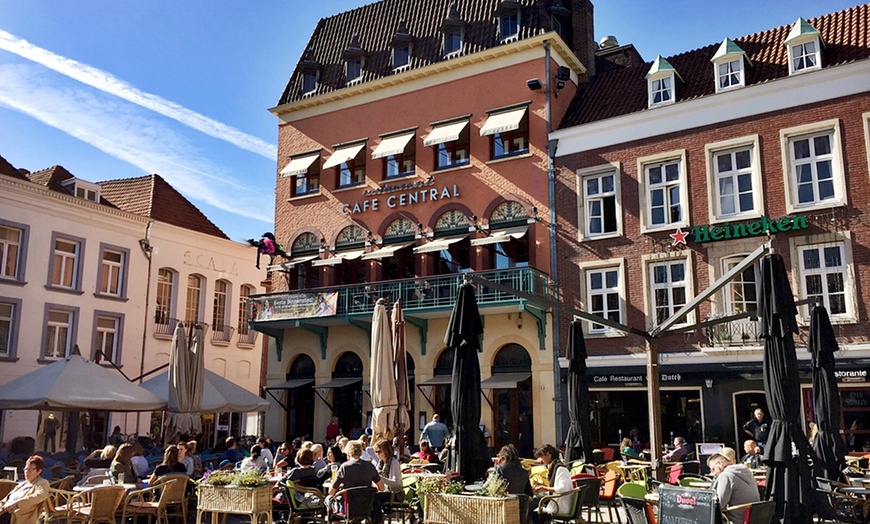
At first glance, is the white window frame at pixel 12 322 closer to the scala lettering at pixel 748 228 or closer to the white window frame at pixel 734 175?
the scala lettering at pixel 748 228

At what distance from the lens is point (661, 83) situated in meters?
22.1

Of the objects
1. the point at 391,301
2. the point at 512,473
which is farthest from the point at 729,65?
the point at 512,473

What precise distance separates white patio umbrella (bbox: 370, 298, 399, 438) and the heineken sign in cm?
961

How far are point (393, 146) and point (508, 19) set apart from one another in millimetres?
5470

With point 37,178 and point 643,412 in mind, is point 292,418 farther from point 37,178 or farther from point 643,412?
point 37,178

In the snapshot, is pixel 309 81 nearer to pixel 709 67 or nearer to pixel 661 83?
pixel 661 83

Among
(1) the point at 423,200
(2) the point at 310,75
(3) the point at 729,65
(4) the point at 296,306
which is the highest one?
(2) the point at 310,75

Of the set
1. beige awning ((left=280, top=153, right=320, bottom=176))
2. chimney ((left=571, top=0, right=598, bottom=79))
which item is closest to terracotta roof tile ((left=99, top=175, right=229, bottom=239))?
beige awning ((left=280, top=153, right=320, bottom=176))

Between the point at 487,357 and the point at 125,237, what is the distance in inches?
592

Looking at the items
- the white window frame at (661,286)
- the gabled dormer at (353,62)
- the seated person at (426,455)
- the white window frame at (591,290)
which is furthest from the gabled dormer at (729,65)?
the seated person at (426,455)

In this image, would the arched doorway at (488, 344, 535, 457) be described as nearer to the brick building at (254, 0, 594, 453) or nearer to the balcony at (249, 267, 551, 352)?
the brick building at (254, 0, 594, 453)

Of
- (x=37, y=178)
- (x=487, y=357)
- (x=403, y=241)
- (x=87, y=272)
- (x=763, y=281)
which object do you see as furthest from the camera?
(x=37, y=178)

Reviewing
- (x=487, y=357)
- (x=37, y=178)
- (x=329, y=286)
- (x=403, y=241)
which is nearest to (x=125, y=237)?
(x=37, y=178)

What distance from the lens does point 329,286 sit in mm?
25750
